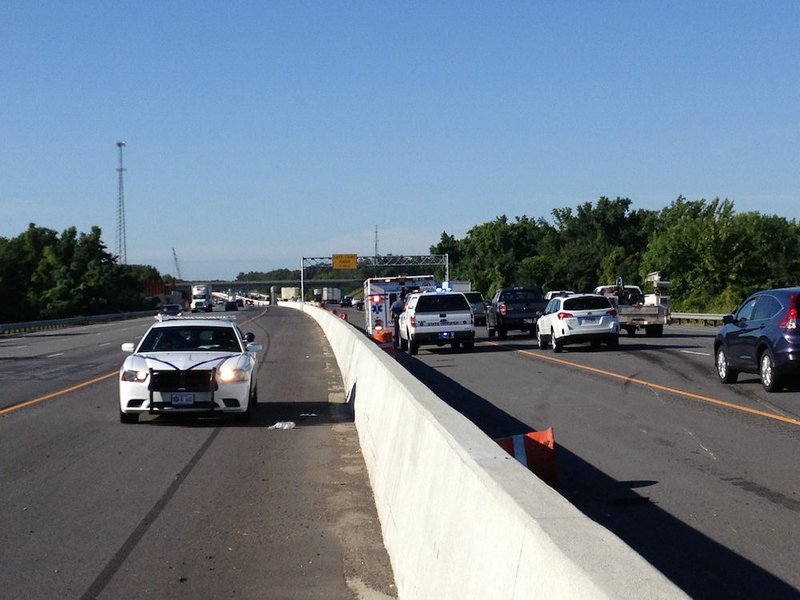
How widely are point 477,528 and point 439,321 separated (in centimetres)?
2830

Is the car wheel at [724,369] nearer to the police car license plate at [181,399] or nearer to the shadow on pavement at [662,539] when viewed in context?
the shadow on pavement at [662,539]

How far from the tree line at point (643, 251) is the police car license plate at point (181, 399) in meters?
54.3

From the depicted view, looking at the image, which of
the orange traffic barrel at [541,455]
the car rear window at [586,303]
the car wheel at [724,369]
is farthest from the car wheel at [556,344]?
the orange traffic barrel at [541,455]

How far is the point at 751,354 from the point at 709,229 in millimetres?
58173

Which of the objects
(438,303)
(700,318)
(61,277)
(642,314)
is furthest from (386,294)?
(61,277)

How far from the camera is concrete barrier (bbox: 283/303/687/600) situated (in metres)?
3.60

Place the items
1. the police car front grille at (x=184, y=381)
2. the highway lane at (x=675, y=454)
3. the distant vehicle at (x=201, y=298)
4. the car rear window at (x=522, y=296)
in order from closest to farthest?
the highway lane at (x=675, y=454), the police car front grille at (x=184, y=381), the car rear window at (x=522, y=296), the distant vehicle at (x=201, y=298)

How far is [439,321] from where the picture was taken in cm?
3322

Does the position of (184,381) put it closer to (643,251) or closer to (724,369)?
(724,369)

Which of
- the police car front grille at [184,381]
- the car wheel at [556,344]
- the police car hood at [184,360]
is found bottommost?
the car wheel at [556,344]

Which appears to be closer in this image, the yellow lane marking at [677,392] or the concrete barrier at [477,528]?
the concrete barrier at [477,528]

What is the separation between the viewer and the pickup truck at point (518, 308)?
3994cm

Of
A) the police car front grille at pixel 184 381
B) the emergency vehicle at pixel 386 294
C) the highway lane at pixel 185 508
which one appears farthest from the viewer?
the emergency vehicle at pixel 386 294

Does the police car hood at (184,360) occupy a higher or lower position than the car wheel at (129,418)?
higher
